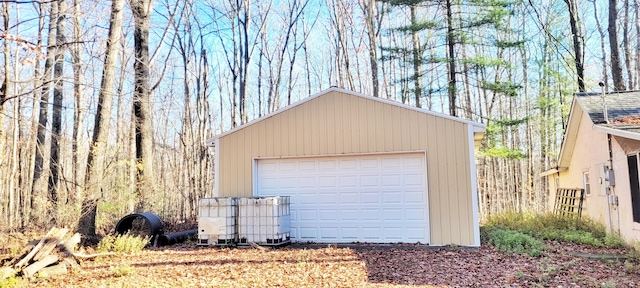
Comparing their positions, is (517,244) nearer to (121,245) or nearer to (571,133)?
(571,133)

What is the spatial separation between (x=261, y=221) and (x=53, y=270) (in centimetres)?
356

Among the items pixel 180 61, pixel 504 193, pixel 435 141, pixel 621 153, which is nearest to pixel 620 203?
pixel 621 153

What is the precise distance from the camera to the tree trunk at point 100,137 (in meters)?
8.61

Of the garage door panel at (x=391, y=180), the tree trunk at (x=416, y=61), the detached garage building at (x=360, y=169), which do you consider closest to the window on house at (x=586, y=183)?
the detached garage building at (x=360, y=169)

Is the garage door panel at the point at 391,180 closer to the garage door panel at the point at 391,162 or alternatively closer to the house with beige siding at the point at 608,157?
the garage door panel at the point at 391,162

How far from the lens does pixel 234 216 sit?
8.51m

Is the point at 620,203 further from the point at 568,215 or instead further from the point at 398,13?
the point at 398,13

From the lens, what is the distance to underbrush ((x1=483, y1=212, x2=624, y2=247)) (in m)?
8.11

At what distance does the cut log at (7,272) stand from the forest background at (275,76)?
348 centimetres

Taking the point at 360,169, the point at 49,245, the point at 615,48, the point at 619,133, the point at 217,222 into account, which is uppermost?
the point at 615,48

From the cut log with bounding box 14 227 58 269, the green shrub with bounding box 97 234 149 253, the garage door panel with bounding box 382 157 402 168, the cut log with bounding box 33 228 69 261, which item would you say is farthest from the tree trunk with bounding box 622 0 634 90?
the cut log with bounding box 14 227 58 269

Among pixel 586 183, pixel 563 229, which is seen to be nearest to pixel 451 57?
pixel 586 183

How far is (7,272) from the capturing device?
5.48 m

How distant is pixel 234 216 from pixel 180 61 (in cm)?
1316
